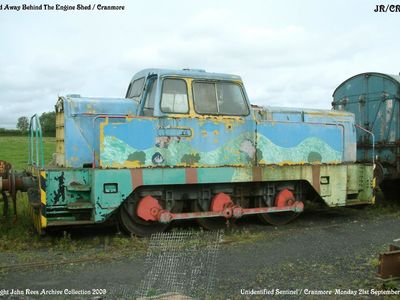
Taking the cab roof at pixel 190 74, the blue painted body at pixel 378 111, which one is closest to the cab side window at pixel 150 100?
the cab roof at pixel 190 74

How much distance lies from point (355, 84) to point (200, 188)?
6.19 m

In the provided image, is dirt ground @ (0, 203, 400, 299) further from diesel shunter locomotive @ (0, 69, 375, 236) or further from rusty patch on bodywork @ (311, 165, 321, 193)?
rusty patch on bodywork @ (311, 165, 321, 193)

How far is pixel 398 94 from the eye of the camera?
37.3 ft

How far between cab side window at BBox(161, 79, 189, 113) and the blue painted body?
19.4ft

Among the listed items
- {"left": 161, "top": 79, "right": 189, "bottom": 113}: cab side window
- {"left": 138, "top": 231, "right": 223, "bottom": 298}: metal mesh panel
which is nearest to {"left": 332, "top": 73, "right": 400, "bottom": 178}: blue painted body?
{"left": 138, "top": 231, "right": 223, "bottom": 298}: metal mesh panel

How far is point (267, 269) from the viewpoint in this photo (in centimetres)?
597

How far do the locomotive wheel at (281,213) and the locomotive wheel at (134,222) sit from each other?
2.09 m

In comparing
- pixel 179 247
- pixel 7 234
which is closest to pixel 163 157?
pixel 179 247

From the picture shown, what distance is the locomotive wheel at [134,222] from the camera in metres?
8.10

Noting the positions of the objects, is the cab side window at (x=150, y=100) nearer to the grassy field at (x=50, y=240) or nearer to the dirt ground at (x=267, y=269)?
the grassy field at (x=50, y=240)

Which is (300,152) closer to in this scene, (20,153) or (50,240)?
(50,240)

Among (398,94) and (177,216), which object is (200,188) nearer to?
(177,216)

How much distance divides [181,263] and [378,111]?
7855mm

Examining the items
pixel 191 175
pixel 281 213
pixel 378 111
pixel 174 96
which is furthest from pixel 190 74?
pixel 378 111
